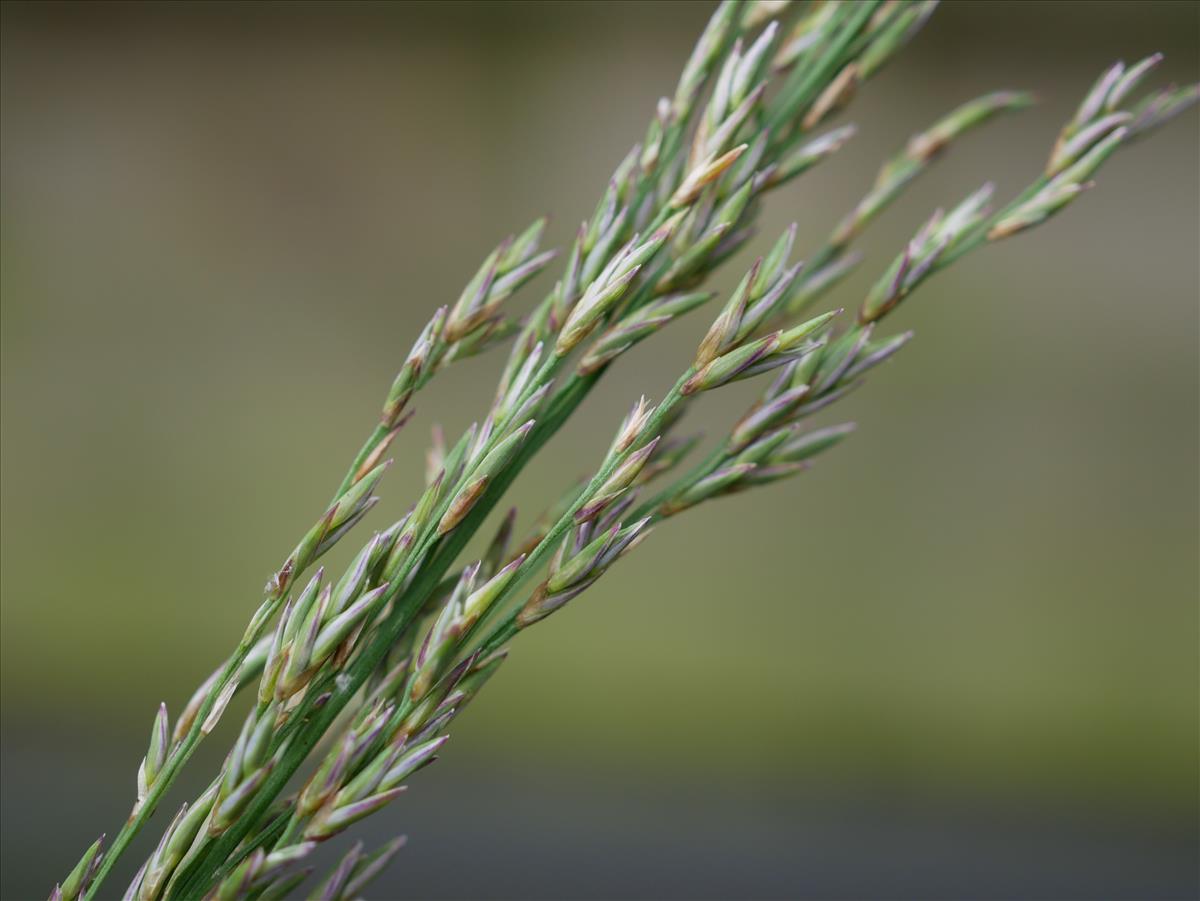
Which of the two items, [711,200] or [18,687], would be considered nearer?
[711,200]

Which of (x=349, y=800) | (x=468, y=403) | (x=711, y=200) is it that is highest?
(x=468, y=403)

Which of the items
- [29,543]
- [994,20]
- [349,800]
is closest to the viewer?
[349,800]

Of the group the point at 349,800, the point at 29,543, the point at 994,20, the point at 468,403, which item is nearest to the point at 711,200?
the point at 349,800

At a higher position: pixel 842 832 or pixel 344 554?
pixel 344 554

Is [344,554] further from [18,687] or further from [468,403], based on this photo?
[18,687]

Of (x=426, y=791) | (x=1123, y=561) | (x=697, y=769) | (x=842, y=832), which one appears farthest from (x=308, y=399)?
(x=1123, y=561)

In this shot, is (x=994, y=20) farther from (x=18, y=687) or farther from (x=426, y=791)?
(x=18, y=687)

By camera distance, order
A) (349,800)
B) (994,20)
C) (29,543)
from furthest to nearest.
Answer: (29,543)
(994,20)
(349,800)
